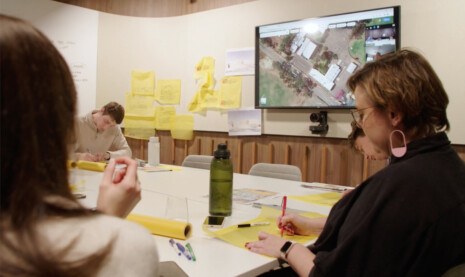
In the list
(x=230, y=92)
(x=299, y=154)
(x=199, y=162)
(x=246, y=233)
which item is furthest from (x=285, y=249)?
(x=230, y=92)

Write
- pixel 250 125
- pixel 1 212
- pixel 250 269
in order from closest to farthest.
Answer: pixel 1 212, pixel 250 269, pixel 250 125

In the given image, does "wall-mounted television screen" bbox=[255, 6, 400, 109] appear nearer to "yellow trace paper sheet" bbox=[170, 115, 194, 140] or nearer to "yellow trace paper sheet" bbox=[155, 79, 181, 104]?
"yellow trace paper sheet" bbox=[170, 115, 194, 140]

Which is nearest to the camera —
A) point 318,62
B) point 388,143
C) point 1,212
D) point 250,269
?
point 1,212

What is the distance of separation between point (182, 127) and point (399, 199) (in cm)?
325

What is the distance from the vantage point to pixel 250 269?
2.98ft

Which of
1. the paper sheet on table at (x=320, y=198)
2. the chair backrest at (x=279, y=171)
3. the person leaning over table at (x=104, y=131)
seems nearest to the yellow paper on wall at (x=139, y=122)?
the person leaning over table at (x=104, y=131)

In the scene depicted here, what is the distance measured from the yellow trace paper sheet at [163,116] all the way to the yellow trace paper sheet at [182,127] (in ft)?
0.17

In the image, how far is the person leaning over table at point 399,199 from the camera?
828 millimetres

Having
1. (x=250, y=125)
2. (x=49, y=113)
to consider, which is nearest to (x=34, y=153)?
(x=49, y=113)

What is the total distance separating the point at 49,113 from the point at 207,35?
352 cm

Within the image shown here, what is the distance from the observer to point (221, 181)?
53.6 inches

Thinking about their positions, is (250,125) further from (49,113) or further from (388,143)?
(49,113)

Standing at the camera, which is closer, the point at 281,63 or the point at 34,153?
the point at 34,153

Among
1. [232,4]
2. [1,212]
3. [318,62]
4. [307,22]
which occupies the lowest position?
[1,212]
